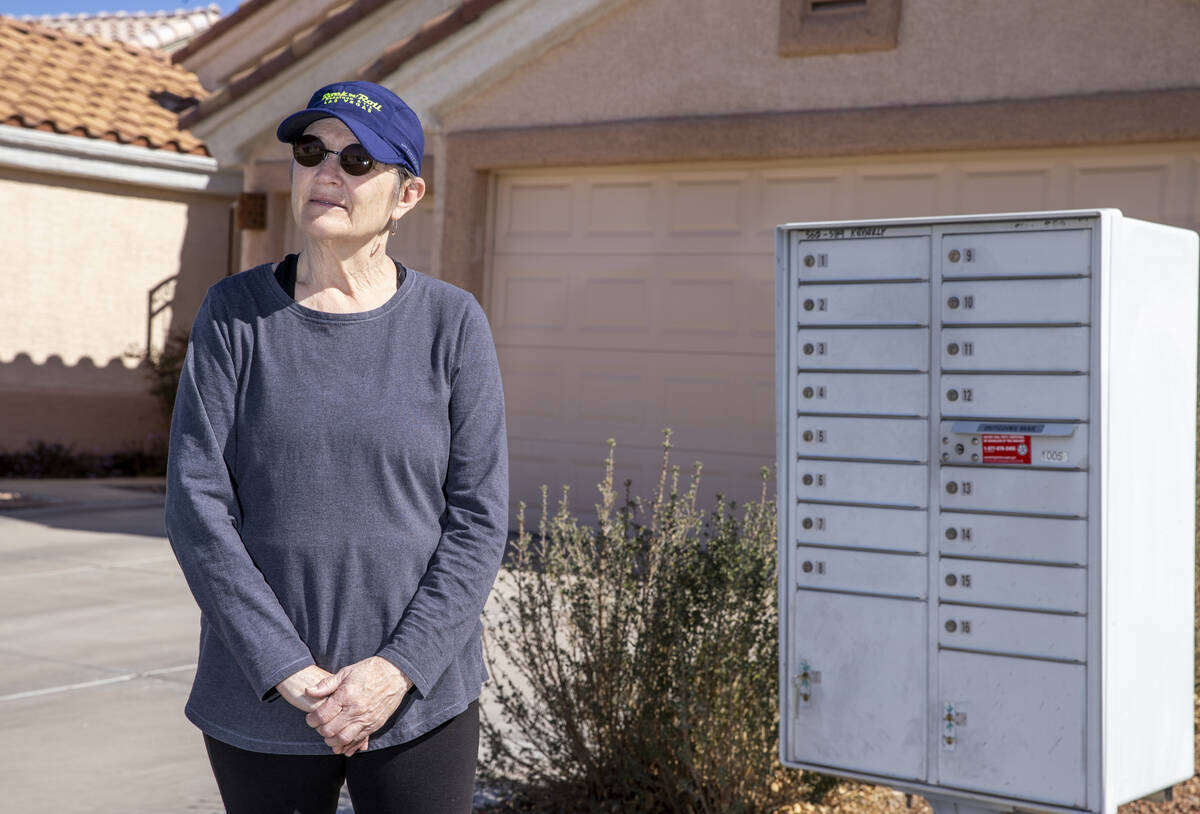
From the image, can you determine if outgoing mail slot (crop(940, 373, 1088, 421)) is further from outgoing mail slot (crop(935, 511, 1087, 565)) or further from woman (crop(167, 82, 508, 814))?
woman (crop(167, 82, 508, 814))

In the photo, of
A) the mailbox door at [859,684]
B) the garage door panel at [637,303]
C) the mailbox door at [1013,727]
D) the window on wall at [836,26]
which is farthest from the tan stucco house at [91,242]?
the mailbox door at [1013,727]

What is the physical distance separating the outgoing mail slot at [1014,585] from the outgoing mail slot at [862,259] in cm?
72

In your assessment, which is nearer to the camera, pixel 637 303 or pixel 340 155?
pixel 340 155

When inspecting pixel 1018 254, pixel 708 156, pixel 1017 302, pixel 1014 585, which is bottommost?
pixel 1014 585

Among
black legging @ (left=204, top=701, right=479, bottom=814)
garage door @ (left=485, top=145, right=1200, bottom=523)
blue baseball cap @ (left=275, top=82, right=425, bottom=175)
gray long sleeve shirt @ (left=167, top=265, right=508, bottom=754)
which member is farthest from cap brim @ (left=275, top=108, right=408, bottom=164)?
garage door @ (left=485, top=145, right=1200, bottom=523)

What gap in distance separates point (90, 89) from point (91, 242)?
198 centimetres

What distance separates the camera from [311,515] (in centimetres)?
228

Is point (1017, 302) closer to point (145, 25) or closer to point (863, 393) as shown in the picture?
point (863, 393)

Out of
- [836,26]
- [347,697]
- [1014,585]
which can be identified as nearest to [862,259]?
[1014,585]

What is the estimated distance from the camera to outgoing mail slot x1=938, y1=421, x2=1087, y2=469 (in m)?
3.24

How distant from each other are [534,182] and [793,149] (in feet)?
7.06

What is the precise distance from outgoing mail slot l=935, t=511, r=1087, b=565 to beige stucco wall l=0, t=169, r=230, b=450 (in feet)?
39.6

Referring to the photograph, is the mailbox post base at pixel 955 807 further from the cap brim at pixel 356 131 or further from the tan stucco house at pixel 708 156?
the tan stucco house at pixel 708 156

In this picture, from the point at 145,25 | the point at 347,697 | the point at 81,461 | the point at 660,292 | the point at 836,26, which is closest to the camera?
the point at 347,697
